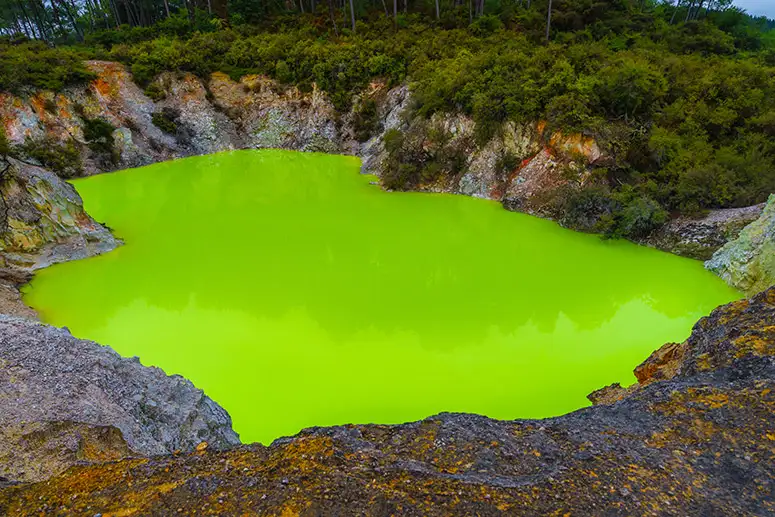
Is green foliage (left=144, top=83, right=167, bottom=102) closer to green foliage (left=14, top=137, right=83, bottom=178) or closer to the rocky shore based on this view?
green foliage (left=14, top=137, right=83, bottom=178)

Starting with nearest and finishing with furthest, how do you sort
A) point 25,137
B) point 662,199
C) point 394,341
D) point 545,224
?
1. point 394,341
2. point 662,199
3. point 545,224
4. point 25,137

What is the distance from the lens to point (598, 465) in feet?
10.2

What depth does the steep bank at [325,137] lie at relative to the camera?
13328mm

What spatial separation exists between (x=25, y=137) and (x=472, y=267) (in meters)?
18.8

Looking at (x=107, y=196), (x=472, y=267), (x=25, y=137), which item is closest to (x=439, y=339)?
(x=472, y=267)

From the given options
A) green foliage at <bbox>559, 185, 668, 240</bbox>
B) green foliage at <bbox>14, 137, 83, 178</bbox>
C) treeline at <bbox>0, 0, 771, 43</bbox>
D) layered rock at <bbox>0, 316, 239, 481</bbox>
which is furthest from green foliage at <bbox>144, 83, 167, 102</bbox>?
green foliage at <bbox>559, 185, 668, 240</bbox>

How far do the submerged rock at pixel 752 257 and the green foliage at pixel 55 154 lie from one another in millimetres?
22132

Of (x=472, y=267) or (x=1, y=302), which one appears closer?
(x=1, y=302)

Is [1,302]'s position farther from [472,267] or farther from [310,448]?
[472,267]

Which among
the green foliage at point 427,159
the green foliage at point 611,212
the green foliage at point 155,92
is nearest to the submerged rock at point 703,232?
the green foliage at point 611,212

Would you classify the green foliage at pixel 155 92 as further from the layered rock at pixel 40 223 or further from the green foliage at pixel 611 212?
the green foliage at pixel 611 212

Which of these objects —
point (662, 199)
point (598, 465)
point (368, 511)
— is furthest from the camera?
point (662, 199)

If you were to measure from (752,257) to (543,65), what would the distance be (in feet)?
31.8

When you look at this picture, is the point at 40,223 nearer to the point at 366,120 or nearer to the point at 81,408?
the point at 81,408
